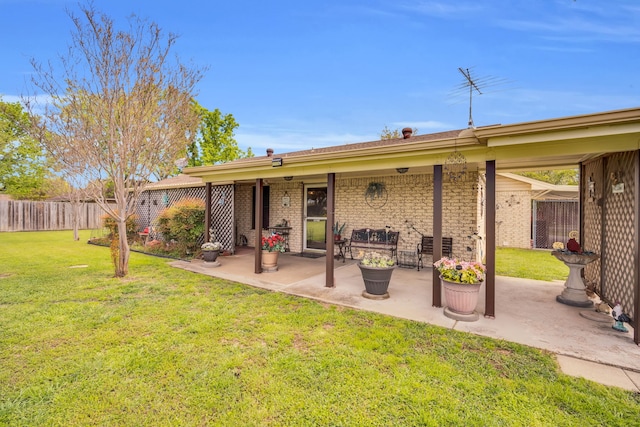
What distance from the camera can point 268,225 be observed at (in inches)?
407

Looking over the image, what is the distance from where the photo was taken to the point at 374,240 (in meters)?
8.09

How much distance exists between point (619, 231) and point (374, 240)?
4.85 metres

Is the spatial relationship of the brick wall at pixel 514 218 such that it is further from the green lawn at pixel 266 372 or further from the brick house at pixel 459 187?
the green lawn at pixel 266 372

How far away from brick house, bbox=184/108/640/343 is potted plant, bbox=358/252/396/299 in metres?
0.74

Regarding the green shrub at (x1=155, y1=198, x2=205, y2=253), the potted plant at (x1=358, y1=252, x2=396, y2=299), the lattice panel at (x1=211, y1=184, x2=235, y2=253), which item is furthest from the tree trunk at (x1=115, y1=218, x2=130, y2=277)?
the potted plant at (x1=358, y1=252, x2=396, y2=299)

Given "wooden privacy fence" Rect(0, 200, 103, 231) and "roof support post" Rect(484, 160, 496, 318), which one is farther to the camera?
"wooden privacy fence" Rect(0, 200, 103, 231)

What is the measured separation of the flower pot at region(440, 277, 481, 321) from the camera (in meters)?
3.75

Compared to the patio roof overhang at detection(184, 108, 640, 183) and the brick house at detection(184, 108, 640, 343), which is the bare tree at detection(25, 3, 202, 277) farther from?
the patio roof overhang at detection(184, 108, 640, 183)

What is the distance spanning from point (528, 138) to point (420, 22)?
17.5ft

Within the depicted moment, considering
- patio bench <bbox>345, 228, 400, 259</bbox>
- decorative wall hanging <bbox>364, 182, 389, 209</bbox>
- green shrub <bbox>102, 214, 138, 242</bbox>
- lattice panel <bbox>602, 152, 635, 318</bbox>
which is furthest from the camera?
green shrub <bbox>102, 214, 138, 242</bbox>

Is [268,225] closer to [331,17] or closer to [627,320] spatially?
[331,17]

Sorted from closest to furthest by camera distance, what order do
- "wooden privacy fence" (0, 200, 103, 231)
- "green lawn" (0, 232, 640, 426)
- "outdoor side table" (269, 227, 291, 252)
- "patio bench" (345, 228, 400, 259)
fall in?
"green lawn" (0, 232, 640, 426)
"patio bench" (345, 228, 400, 259)
"outdoor side table" (269, 227, 291, 252)
"wooden privacy fence" (0, 200, 103, 231)

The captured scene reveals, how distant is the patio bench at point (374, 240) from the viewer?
777cm

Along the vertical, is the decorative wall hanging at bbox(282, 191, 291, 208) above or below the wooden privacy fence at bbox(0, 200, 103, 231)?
above
